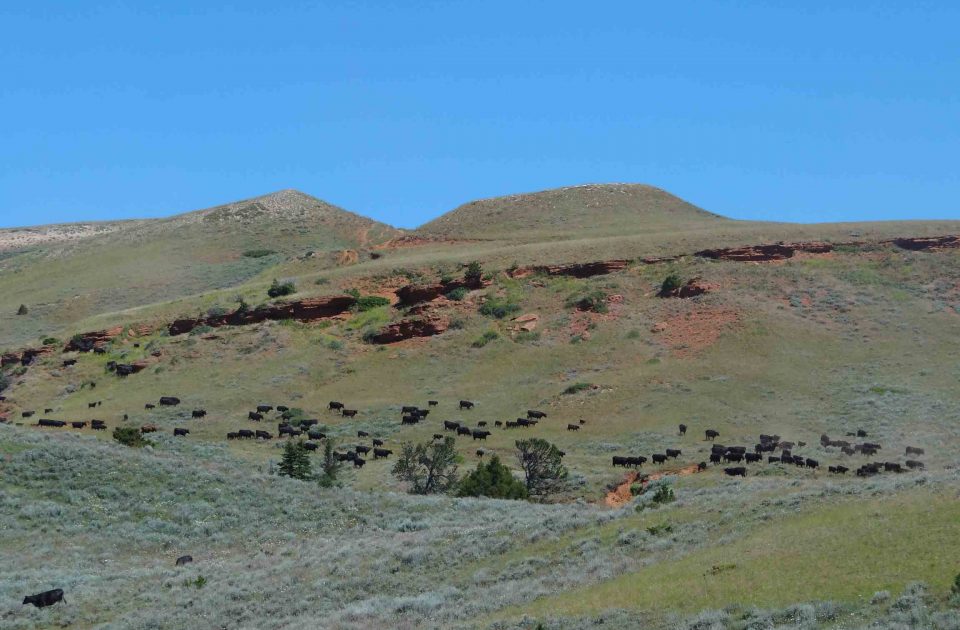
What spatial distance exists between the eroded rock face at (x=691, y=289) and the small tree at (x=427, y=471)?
93.7 ft

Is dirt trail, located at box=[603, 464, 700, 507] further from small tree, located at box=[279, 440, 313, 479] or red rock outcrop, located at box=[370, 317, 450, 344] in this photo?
red rock outcrop, located at box=[370, 317, 450, 344]

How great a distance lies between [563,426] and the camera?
161ft

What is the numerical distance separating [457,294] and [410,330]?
5.26 m

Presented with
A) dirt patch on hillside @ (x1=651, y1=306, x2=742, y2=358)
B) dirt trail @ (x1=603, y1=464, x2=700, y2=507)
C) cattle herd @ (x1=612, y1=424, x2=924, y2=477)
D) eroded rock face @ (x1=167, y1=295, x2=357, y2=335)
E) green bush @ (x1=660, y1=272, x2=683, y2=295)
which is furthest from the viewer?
eroded rock face @ (x1=167, y1=295, x2=357, y2=335)

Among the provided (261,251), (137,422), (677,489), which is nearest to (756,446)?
(677,489)

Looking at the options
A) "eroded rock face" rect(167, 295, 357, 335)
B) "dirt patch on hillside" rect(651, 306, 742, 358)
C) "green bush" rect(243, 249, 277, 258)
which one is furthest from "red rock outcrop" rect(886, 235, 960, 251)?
"green bush" rect(243, 249, 277, 258)

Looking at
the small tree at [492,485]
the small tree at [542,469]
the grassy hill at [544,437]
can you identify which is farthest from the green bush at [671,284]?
the small tree at [492,485]

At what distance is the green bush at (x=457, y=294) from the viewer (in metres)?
69.0

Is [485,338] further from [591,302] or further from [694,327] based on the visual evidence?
[694,327]

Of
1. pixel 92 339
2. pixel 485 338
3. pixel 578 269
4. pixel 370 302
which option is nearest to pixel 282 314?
pixel 370 302

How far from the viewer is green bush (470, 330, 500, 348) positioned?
62.2 metres

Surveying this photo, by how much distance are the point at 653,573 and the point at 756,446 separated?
22091mm

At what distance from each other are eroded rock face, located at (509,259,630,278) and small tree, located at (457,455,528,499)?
35.4 metres

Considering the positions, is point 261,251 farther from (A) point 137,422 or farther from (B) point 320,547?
(B) point 320,547
